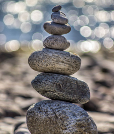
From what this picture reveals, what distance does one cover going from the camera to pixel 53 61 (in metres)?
4.03

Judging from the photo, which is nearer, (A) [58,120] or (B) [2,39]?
(A) [58,120]

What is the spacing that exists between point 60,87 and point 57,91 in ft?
0.30

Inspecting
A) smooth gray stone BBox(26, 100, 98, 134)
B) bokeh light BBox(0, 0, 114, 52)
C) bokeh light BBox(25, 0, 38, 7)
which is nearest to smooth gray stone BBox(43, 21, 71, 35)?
smooth gray stone BBox(26, 100, 98, 134)

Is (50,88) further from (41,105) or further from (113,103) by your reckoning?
(113,103)

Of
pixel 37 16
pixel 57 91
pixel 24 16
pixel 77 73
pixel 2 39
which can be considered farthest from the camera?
pixel 24 16

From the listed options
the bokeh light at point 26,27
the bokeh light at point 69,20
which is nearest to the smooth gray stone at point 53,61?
the bokeh light at point 69,20

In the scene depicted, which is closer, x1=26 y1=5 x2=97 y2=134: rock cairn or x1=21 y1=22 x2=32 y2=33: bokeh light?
x1=26 y1=5 x2=97 y2=134: rock cairn

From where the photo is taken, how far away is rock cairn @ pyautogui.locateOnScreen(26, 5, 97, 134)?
3.80m

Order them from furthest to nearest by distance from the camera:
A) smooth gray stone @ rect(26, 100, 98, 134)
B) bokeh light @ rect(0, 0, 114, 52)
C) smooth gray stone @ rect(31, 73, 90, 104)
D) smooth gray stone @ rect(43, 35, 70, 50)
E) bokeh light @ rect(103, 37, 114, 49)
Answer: bokeh light @ rect(0, 0, 114, 52)
bokeh light @ rect(103, 37, 114, 49)
smooth gray stone @ rect(43, 35, 70, 50)
smooth gray stone @ rect(31, 73, 90, 104)
smooth gray stone @ rect(26, 100, 98, 134)

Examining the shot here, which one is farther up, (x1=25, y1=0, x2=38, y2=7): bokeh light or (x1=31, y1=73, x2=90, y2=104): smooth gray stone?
(x1=25, y1=0, x2=38, y2=7): bokeh light

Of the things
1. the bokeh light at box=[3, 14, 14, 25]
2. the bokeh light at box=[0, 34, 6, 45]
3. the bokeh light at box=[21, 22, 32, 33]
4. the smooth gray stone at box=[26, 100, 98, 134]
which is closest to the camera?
the smooth gray stone at box=[26, 100, 98, 134]

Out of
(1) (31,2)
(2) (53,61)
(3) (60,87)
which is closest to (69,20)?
(1) (31,2)

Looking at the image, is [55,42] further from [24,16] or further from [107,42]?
[24,16]

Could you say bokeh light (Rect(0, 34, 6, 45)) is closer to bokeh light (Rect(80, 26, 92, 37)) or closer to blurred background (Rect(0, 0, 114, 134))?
blurred background (Rect(0, 0, 114, 134))
